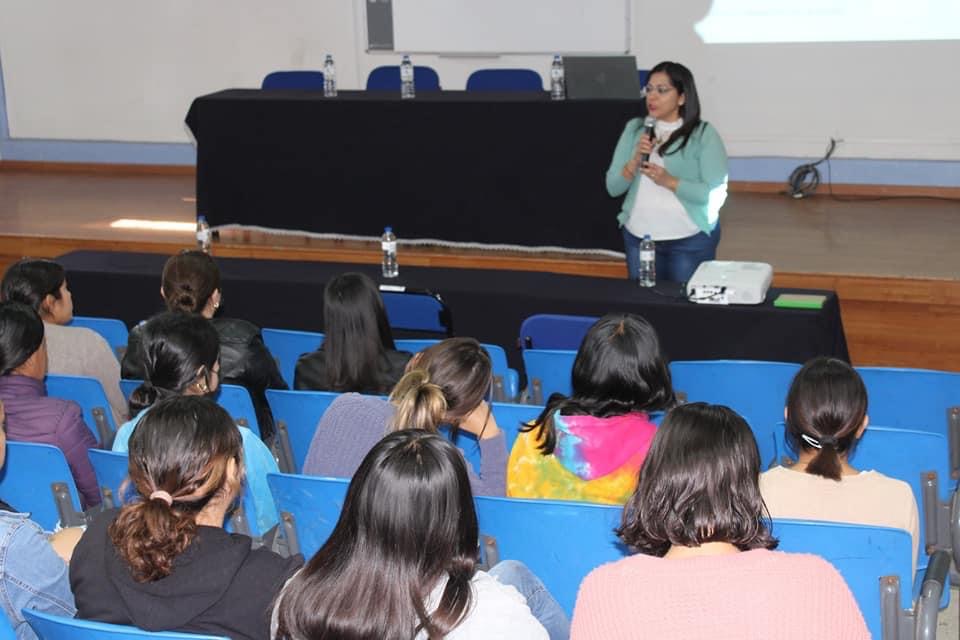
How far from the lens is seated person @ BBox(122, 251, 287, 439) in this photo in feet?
12.5

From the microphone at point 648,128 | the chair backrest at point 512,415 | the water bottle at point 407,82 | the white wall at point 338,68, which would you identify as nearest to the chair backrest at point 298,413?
the chair backrest at point 512,415

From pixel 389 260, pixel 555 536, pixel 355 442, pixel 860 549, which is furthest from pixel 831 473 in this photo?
pixel 389 260

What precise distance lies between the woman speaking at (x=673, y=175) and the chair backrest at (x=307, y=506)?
2597 mm

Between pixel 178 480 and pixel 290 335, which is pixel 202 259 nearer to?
pixel 290 335

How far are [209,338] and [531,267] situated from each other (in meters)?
3.08

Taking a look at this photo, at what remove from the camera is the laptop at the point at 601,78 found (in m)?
5.89

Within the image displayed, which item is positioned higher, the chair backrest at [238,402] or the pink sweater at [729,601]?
the pink sweater at [729,601]

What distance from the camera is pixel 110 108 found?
9.55 meters

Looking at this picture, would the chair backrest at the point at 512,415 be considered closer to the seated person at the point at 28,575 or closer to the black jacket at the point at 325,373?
the black jacket at the point at 325,373

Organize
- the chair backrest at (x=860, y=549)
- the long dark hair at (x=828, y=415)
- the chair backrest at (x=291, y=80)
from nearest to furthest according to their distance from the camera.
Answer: the chair backrest at (x=860, y=549), the long dark hair at (x=828, y=415), the chair backrest at (x=291, y=80)

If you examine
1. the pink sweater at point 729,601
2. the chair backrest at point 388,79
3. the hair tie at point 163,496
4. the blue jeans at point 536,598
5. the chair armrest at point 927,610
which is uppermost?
the chair backrest at point 388,79

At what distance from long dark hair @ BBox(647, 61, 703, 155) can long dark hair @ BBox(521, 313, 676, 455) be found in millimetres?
2133

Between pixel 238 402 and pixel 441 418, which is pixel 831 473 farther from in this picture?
pixel 238 402

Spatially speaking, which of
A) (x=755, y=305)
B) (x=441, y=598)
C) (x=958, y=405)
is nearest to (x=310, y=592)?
(x=441, y=598)
